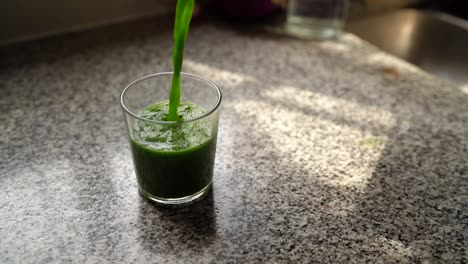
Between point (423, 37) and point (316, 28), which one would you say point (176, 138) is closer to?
point (316, 28)

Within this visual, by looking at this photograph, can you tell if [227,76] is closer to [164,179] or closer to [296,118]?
[296,118]

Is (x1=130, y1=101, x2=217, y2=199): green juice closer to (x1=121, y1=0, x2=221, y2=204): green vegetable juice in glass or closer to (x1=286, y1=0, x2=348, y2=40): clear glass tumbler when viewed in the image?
(x1=121, y1=0, x2=221, y2=204): green vegetable juice in glass

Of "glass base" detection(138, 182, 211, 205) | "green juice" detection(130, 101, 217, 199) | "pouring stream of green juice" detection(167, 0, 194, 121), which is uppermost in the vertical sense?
"pouring stream of green juice" detection(167, 0, 194, 121)

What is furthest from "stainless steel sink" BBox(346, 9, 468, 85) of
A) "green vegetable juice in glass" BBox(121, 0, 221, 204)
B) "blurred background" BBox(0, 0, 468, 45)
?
"green vegetable juice in glass" BBox(121, 0, 221, 204)

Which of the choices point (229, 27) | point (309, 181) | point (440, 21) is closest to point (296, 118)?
point (309, 181)

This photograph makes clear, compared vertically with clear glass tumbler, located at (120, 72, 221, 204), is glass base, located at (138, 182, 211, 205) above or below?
below

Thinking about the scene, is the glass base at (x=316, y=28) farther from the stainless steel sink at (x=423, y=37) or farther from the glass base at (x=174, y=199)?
the glass base at (x=174, y=199)
